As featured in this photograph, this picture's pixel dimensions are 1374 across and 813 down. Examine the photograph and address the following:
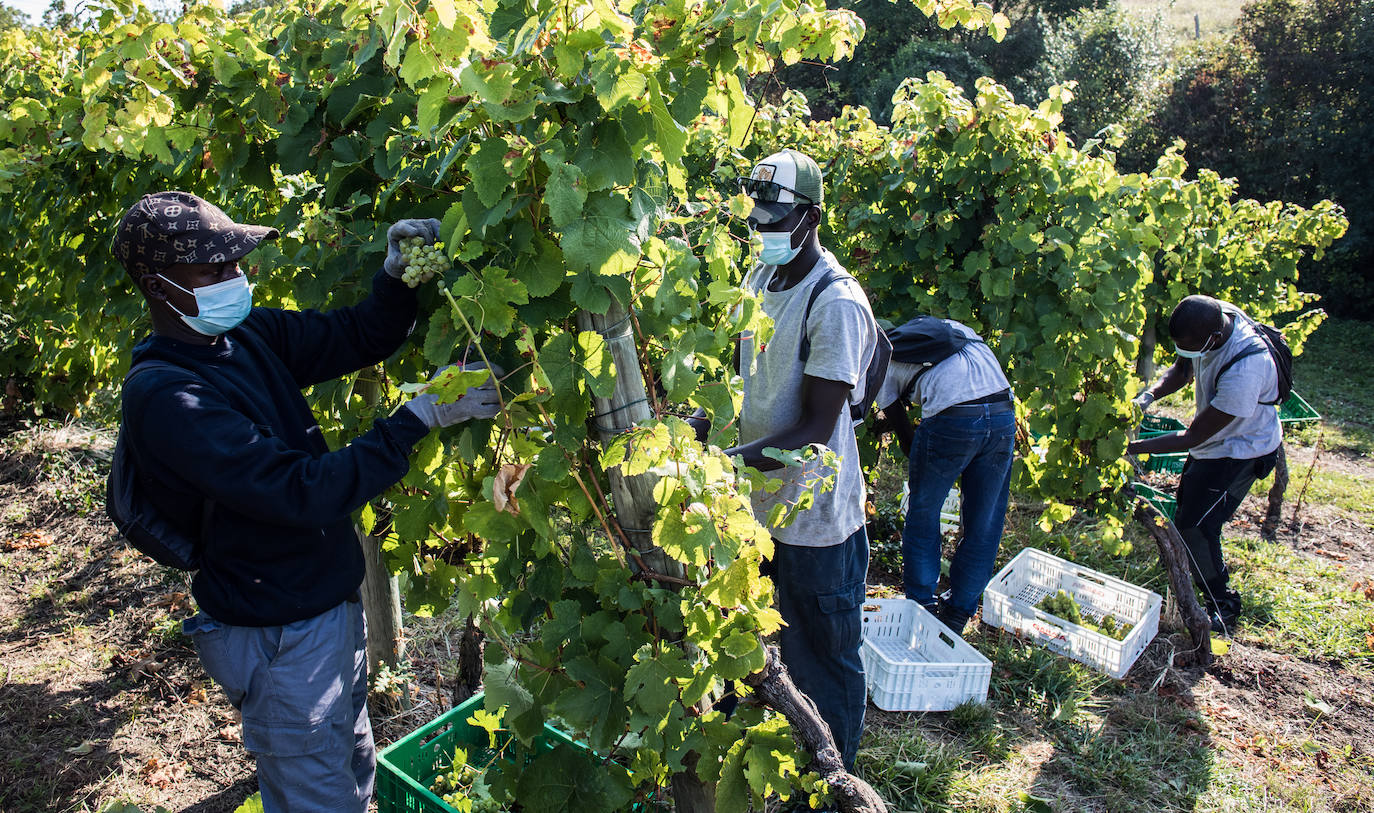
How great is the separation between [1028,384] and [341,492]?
3639 millimetres

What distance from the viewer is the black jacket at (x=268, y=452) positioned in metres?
1.66

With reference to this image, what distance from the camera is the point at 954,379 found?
11.5ft

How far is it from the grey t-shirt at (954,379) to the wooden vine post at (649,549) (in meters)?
1.69

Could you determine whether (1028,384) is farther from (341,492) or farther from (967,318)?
(341,492)

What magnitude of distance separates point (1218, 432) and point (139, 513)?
4.19 metres

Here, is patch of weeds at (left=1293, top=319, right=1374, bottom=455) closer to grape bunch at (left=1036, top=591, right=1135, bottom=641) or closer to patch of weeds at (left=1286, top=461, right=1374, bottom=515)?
patch of weeds at (left=1286, top=461, right=1374, bottom=515)

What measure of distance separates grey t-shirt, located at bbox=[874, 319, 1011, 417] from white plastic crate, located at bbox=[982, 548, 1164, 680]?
113 cm

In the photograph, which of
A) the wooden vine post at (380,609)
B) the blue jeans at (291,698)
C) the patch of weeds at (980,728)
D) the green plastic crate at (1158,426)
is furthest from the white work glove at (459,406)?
the green plastic crate at (1158,426)

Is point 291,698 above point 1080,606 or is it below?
above

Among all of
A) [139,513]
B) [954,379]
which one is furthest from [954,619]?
[139,513]

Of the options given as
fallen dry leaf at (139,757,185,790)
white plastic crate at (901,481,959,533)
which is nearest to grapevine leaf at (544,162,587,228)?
fallen dry leaf at (139,757,185,790)

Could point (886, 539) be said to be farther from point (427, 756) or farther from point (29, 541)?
point (29, 541)

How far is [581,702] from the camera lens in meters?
1.79

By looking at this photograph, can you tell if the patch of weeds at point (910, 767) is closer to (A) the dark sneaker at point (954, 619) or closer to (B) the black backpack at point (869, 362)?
(A) the dark sneaker at point (954, 619)
